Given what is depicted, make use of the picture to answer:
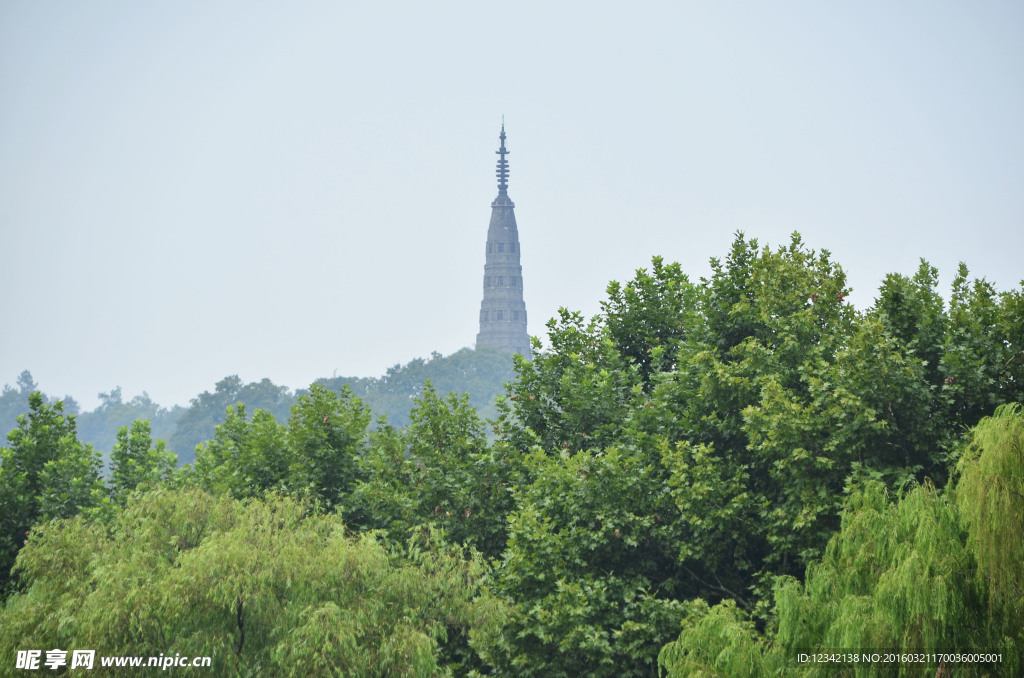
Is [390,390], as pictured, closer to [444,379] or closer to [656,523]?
[444,379]

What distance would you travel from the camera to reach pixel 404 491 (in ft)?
95.3

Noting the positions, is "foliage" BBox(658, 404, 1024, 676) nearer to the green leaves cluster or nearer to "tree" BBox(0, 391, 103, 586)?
the green leaves cluster

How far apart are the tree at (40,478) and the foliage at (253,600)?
11349 mm

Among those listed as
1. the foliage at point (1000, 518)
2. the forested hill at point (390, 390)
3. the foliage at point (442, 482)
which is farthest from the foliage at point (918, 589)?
the forested hill at point (390, 390)

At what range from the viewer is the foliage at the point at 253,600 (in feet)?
65.9

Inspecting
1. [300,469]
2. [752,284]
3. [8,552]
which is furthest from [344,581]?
[8,552]

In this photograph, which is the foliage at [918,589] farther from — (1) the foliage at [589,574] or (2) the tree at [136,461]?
(2) the tree at [136,461]

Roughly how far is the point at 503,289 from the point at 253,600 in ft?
510

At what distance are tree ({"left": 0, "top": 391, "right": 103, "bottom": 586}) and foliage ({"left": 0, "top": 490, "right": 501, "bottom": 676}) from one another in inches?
447

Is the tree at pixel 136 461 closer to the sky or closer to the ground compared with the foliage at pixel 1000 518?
closer to the sky

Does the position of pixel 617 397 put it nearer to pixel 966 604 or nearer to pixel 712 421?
pixel 712 421

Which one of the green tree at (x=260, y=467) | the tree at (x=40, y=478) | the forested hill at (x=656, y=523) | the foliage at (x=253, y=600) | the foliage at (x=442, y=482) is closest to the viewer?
the forested hill at (x=656, y=523)

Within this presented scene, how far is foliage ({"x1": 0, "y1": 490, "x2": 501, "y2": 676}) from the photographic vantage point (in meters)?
20.1

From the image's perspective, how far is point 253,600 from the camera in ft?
67.2
